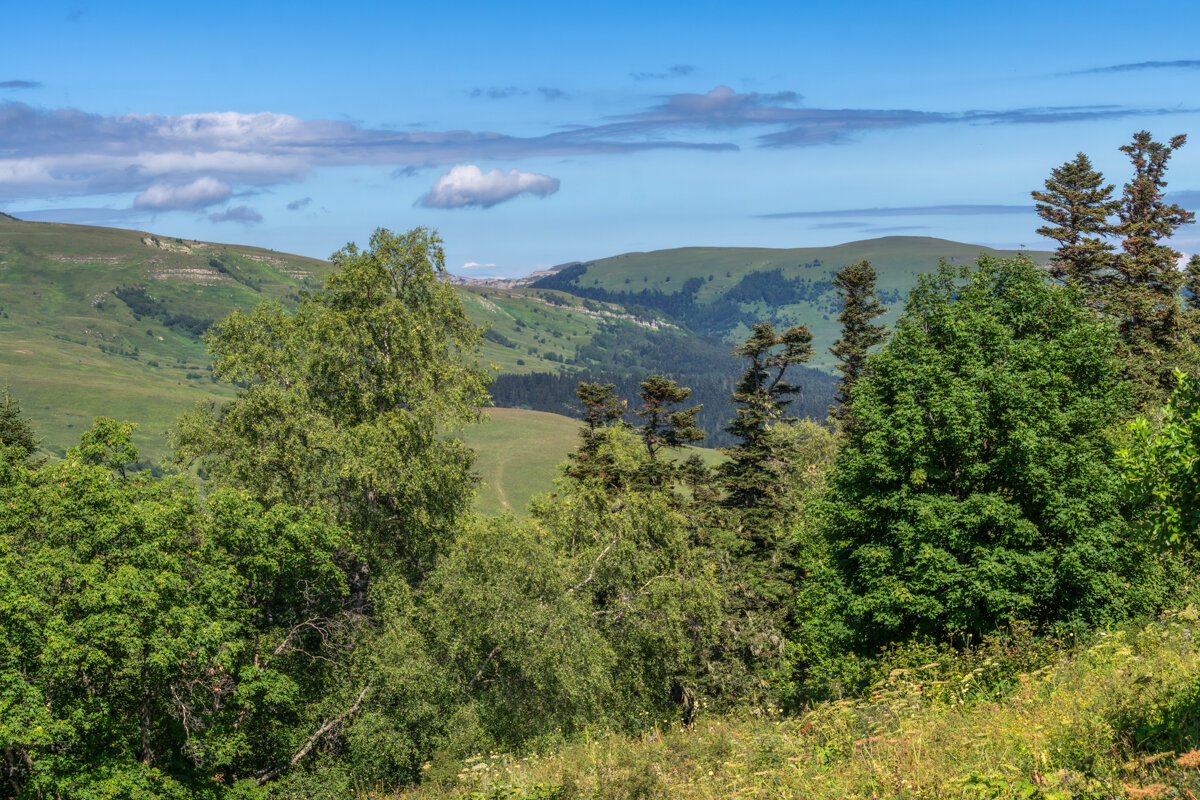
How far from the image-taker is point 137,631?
2100 centimetres

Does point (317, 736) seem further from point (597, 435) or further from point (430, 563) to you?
point (597, 435)

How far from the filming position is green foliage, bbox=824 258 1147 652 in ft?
82.3

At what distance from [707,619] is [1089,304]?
1260 inches

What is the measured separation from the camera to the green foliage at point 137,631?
20.3 metres

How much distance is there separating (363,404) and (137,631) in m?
14.2

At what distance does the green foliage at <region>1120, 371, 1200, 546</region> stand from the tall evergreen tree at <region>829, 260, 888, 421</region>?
51296 mm

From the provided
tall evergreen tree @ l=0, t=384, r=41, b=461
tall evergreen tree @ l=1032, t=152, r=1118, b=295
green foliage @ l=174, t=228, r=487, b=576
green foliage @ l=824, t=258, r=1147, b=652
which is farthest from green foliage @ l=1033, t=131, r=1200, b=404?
tall evergreen tree @ l=0, t=384, r=41, b=461

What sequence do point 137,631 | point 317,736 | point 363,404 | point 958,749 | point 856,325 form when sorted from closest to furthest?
point 958,749 < point 137,631 < point 317,736 < point 363,404 < point 856,325

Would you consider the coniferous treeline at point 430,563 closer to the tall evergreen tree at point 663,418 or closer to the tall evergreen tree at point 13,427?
the tall evergreen tree at point 13,427

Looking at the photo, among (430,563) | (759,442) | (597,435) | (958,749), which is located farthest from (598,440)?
(958,749)

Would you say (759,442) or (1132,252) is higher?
(1132,252)

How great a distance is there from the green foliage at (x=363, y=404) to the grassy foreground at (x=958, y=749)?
18.5m

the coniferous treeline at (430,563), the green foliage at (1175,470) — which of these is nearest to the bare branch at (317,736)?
the coniferous treeline at (430,563)

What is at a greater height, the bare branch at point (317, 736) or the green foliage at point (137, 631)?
the green foliage at point (137, 631)
